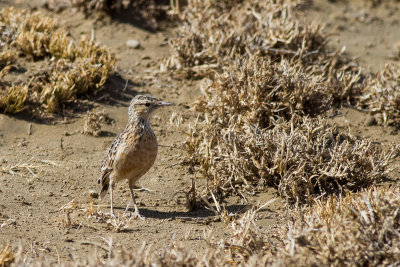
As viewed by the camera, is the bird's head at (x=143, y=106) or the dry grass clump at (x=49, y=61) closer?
the bird's head at (x=143, y=106)

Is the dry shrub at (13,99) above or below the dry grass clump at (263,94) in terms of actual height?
below

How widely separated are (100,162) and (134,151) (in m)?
1.45

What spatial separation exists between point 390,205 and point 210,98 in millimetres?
3809

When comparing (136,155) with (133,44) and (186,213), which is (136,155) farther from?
(133,44)

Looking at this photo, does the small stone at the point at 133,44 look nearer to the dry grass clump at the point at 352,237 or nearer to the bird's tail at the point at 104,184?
the bird's tail at the point at 104,184

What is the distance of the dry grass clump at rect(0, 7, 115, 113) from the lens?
877 cm

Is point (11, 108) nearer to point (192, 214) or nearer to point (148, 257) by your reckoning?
point (192, 214)

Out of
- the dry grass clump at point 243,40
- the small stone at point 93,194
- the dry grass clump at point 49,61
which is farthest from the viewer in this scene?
the dry grass clump at point 243,40

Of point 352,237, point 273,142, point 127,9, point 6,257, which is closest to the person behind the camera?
point 352,237

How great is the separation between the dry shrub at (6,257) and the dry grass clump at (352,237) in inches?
93.8

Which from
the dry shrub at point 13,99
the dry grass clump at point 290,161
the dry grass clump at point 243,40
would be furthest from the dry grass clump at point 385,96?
the dry shrub at point 13,99

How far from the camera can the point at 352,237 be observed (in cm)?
504

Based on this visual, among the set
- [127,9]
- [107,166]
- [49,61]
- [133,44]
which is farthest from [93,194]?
[127,9]

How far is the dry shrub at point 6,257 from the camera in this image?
5168mm
